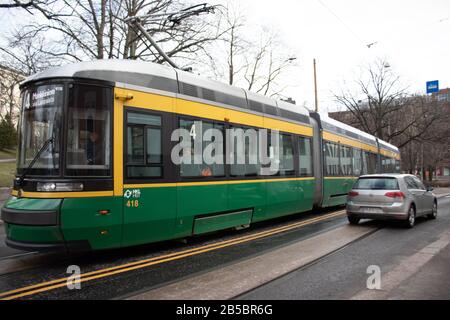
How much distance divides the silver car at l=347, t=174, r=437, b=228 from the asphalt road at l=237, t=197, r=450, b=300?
1.45m

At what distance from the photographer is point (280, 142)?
1068 cm

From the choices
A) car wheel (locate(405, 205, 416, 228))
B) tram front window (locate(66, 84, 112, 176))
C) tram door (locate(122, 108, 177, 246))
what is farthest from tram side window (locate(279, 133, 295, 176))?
tram front window (locate(66, 84, 112, 176))

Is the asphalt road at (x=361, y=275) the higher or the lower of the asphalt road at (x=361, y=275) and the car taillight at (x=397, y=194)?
the lower

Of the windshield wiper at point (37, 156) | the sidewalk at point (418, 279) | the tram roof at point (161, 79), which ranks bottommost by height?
the sidewalk at point (418, 279)

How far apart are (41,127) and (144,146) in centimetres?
170

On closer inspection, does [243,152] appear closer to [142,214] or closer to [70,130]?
[142,214]

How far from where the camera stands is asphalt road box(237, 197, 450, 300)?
4.77 metres

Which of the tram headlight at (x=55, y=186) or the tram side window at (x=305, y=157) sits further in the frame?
the tram side window at (x=305, y=157)

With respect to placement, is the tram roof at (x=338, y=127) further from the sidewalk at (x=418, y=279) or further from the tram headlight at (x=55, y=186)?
the tram headlight at (x=55, y=186)

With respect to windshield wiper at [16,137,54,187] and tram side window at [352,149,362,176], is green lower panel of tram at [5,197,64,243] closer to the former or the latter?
windshield wiper at [16,137,54,187]

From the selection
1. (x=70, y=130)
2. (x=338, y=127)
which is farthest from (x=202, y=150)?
A: (x=338, y=127)

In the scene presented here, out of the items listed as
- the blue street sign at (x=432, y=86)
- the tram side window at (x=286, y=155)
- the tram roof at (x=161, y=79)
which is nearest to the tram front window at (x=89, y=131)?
the tram roof at (x=161, y=79)

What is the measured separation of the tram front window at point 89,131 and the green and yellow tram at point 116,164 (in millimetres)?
15

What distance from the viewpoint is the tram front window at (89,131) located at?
593 cm
